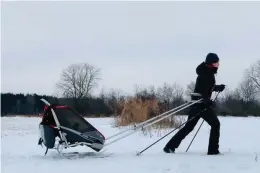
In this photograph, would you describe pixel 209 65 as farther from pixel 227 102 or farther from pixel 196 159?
pixel 227 102

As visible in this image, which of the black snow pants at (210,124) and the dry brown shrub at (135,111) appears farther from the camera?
the dry brown shrub at (135,111)

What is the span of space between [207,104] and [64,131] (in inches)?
93.2

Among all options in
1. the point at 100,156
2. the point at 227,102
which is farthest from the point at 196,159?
the point at 227,102

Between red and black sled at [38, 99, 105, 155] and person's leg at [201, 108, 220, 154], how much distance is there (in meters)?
1.77

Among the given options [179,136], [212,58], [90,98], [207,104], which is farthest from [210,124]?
[90,98]

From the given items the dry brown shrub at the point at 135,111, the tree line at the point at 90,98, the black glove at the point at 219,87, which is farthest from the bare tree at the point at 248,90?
the black glove at the point at 219,87

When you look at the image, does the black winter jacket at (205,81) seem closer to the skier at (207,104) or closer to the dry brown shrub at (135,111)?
the skier at (207,104)

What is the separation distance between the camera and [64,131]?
7.60 meters

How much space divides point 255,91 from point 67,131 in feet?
224

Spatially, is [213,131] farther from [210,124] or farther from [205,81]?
[205,81]

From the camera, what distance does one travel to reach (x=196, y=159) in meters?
6.68

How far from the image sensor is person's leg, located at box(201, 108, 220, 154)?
24.4 ft

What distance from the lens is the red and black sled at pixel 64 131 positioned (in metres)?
7.58

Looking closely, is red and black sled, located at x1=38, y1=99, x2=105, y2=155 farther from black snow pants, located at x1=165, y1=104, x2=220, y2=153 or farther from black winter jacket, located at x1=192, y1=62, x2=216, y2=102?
black winter jacket, located at x1=192, y1=62, x2=216, y2=102
